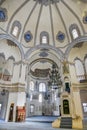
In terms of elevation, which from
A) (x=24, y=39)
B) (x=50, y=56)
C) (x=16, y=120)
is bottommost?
(x=16, y=120)

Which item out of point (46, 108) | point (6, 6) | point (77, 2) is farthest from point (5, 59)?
point (46, 108)

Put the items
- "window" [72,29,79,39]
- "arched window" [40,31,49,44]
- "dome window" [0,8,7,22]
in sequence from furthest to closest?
"arched window" [40,31,49,44]
"window" [72,29,79,39]
"dome window" [0,8,7,22]

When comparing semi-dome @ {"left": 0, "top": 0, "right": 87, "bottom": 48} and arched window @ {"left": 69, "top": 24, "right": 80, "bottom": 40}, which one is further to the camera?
arched window @ {"left": 69, "top": 24, "right": 80, "bottom": 40}

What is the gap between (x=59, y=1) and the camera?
51.7 ft

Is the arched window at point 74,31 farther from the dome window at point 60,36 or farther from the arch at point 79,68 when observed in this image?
the arch at point 79,68

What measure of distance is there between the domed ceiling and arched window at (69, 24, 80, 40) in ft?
0.64

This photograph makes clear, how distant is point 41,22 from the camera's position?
57.6 ft

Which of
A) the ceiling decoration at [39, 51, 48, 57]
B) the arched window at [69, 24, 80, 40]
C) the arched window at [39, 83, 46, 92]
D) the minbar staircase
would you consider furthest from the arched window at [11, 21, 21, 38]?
the arched window at [39, 83, 46, 92]

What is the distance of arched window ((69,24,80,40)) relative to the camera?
16.5 m

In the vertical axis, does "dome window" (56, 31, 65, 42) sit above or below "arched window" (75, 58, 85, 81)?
above

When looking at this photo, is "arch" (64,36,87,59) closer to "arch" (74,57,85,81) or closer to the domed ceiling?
the domed ceiling

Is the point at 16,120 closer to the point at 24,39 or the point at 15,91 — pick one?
the point at 15,91

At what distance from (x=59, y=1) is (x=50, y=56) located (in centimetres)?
805

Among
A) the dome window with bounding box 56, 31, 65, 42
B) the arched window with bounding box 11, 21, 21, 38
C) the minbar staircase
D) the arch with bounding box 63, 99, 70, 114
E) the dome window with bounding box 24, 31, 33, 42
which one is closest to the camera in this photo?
the minbar staircase
